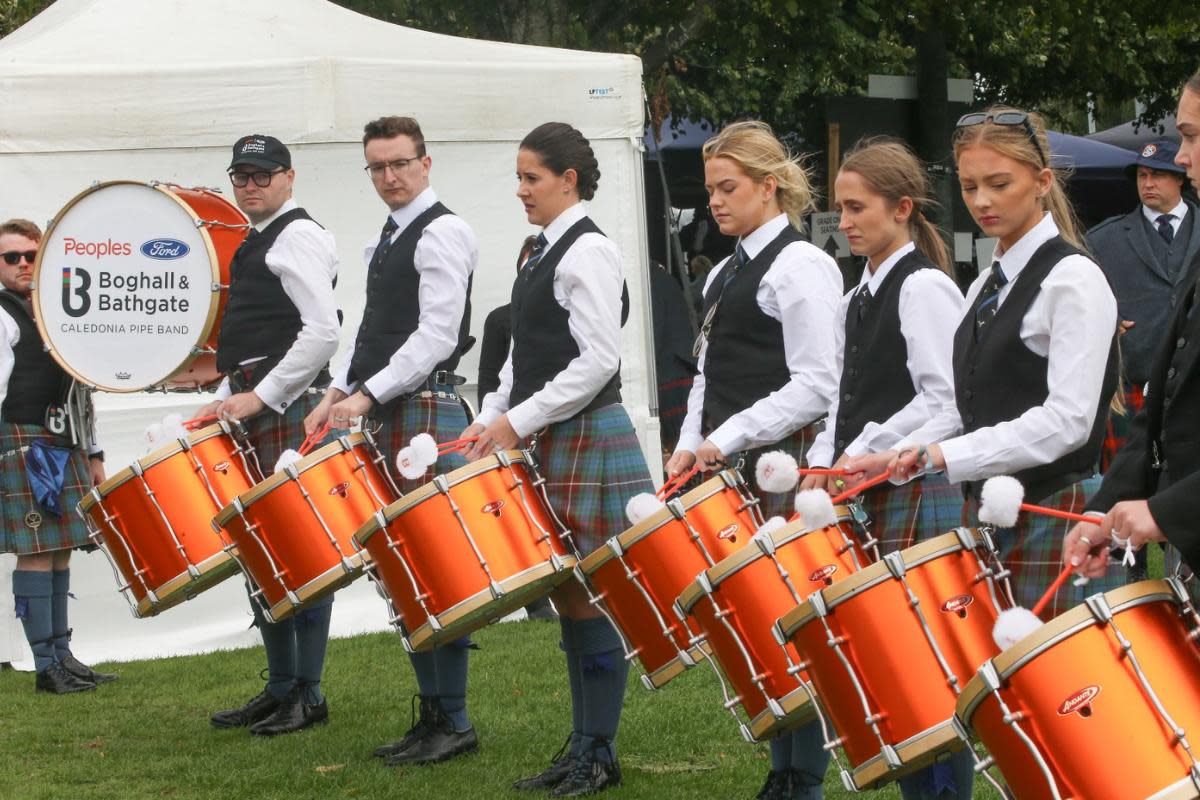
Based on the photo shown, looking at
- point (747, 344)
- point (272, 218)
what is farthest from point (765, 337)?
point (272, 218)

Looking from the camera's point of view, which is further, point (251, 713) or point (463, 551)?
point (251, 713)

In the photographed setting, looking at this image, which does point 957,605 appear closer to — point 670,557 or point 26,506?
point 670,557

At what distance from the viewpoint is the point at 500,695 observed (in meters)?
6.03

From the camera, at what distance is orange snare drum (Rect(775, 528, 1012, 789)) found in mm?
2854

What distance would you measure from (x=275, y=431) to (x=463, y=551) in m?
1.55

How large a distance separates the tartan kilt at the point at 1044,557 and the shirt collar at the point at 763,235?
130 centimetres

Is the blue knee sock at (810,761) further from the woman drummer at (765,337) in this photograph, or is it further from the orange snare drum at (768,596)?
the orange snare drum at (768,596)

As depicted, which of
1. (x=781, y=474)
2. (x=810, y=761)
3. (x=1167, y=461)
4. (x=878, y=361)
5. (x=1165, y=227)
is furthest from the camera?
(x=1165, y=227)

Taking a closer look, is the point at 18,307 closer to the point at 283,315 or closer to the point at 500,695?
the point at 283,315

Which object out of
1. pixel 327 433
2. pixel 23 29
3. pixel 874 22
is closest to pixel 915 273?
pixel 327 433

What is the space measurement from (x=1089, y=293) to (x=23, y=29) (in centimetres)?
628

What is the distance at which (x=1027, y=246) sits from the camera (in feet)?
10.5

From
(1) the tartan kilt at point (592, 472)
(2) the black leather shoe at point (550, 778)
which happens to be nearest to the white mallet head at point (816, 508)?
(1) the tartan kilt at point (592, 472)

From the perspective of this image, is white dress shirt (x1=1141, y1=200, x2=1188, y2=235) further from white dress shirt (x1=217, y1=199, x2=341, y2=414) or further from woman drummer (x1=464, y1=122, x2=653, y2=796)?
white dress shirt (x1=217, y1=199, x2=341, y2=414)
